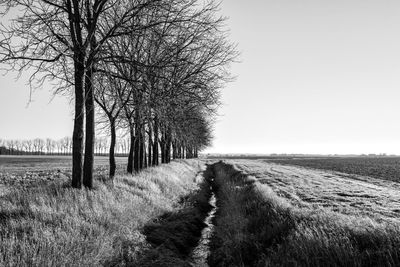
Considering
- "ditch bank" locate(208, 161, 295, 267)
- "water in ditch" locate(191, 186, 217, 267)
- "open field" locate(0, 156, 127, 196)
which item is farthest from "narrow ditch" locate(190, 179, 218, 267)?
"open field" locate(0, 156, 127, 196)

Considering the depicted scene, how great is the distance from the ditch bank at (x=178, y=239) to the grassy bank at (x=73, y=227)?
0.90ft

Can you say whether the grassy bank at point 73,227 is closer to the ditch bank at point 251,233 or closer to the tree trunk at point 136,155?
the ditch bank at point 251,233

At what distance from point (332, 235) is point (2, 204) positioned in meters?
7.43

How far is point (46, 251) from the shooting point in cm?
510

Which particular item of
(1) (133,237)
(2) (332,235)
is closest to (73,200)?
(1) (133,237)

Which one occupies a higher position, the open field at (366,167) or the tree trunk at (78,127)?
the tree trunk at (78,127)

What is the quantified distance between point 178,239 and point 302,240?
379cm

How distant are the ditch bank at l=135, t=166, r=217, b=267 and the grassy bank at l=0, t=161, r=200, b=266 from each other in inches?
10.8

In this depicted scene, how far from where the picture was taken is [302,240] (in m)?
6.15

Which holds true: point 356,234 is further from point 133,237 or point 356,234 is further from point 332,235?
point 133,237

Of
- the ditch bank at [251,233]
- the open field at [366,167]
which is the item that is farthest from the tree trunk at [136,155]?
the open field at [366,167]

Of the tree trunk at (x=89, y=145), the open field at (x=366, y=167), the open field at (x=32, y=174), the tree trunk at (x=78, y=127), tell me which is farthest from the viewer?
the open field at (x=366, y=167)

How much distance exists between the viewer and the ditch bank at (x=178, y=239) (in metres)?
6.94

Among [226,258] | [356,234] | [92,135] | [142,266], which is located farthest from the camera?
[92,135]
